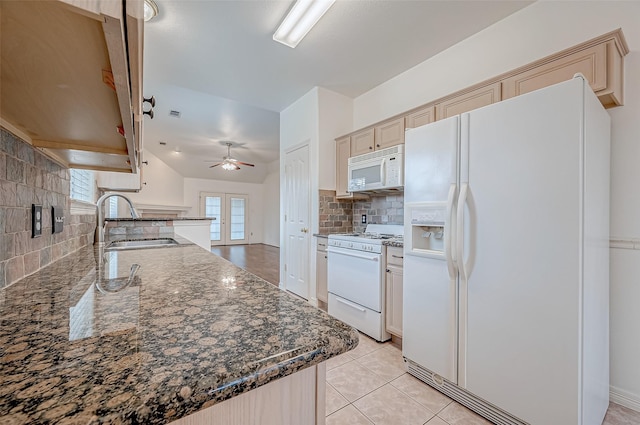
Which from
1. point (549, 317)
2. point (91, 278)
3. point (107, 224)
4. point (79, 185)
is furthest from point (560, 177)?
point (107, 224)

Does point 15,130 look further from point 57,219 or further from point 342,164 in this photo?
point 342,164

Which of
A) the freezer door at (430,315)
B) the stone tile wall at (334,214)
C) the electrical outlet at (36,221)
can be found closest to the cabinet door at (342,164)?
the stone tile wall at (334,214)

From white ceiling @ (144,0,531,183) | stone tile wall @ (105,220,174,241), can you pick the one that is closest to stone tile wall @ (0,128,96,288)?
stone tile wall @ (105,220,174,241)

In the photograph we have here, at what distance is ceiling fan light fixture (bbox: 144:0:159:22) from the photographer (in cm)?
194

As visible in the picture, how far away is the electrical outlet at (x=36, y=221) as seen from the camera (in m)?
0.93

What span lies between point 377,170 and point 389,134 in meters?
0.39

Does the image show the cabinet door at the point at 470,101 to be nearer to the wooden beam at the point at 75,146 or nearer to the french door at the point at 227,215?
the wooden beam at the point at 75,146

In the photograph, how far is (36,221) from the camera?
3.10 feet

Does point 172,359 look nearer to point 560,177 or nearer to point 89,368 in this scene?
point 89,368

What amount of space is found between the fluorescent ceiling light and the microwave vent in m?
1.25

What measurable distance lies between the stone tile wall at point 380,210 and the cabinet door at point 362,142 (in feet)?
1.94

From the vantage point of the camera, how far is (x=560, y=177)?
1.24 meters

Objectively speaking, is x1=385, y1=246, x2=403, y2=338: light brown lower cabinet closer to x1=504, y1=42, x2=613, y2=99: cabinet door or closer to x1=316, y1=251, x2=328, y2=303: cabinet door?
x1=316, y1=251, x2=328, y2=303: cabinet door

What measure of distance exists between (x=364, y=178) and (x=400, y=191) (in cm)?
41
